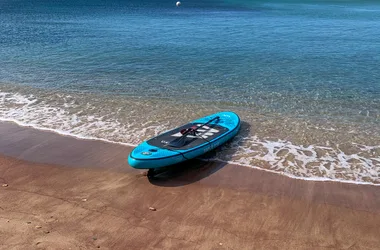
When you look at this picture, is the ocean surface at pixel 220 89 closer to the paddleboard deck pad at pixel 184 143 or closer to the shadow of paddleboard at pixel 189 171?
the shadow of paddleboard at pixel 189 171

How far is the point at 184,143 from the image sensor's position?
11.2m

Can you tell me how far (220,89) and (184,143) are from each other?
7951mm

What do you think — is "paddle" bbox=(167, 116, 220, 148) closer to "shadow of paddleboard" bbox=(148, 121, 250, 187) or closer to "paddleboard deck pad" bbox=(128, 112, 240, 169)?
"paddleboard deck pad" bbox=(128, 112, 240, 169)

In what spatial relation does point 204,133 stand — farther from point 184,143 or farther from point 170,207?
point 170,207

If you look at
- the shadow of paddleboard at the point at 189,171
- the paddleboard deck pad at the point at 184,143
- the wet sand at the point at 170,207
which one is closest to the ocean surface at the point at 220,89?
the shadow of paddleboard at the point at 189,171

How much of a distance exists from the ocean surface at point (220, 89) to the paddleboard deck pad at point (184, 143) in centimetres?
55

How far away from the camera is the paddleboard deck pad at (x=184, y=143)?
398 inches

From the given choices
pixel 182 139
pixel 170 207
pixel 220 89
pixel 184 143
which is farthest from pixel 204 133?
pixel 220 89

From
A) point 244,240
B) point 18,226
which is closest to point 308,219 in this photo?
point 244,240

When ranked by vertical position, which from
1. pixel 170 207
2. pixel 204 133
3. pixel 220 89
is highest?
pixel 220 89

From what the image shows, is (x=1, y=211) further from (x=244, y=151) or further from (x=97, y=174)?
(x=244, y=151)

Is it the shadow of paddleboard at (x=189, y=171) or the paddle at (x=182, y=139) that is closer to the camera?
the shadow of paddleboard at (x=189, y=171)

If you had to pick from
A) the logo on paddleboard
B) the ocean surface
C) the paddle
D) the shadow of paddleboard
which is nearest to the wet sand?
the shadow of paddleboard

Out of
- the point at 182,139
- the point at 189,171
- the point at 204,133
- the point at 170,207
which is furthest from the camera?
the point at 204,133
